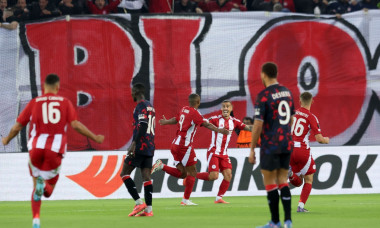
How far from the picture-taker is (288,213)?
387 inches

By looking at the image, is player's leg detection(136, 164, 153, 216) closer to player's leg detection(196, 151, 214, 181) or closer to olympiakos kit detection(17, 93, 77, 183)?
olympiakos kit detection(17, 93, 77, 183)

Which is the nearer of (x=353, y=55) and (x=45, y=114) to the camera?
(x=45, y=114)

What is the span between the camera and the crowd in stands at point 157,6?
72.0 feet

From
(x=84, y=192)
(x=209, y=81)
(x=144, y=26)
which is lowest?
(x=84, y=192)

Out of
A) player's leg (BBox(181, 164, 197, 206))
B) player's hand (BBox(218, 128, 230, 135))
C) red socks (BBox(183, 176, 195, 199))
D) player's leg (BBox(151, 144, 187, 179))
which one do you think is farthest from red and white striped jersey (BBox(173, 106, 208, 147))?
red socks (BBox(183, 176, 195, 199))

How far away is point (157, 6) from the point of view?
2262cm

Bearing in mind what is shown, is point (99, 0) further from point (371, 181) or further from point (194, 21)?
point (371, 181)

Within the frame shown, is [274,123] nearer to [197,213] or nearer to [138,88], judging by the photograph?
[138,88]

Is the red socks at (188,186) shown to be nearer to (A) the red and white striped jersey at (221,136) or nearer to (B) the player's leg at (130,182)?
(A) the red and white striped jersey at (221,136)

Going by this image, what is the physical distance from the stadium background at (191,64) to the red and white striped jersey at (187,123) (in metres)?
5.27

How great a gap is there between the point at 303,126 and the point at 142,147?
2648 millimetres

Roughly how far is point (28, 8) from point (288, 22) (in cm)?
723

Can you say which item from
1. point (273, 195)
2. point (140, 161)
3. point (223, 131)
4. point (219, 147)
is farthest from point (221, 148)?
point (273, 195)

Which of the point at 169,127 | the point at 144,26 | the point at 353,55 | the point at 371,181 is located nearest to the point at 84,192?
the point at 169,127
